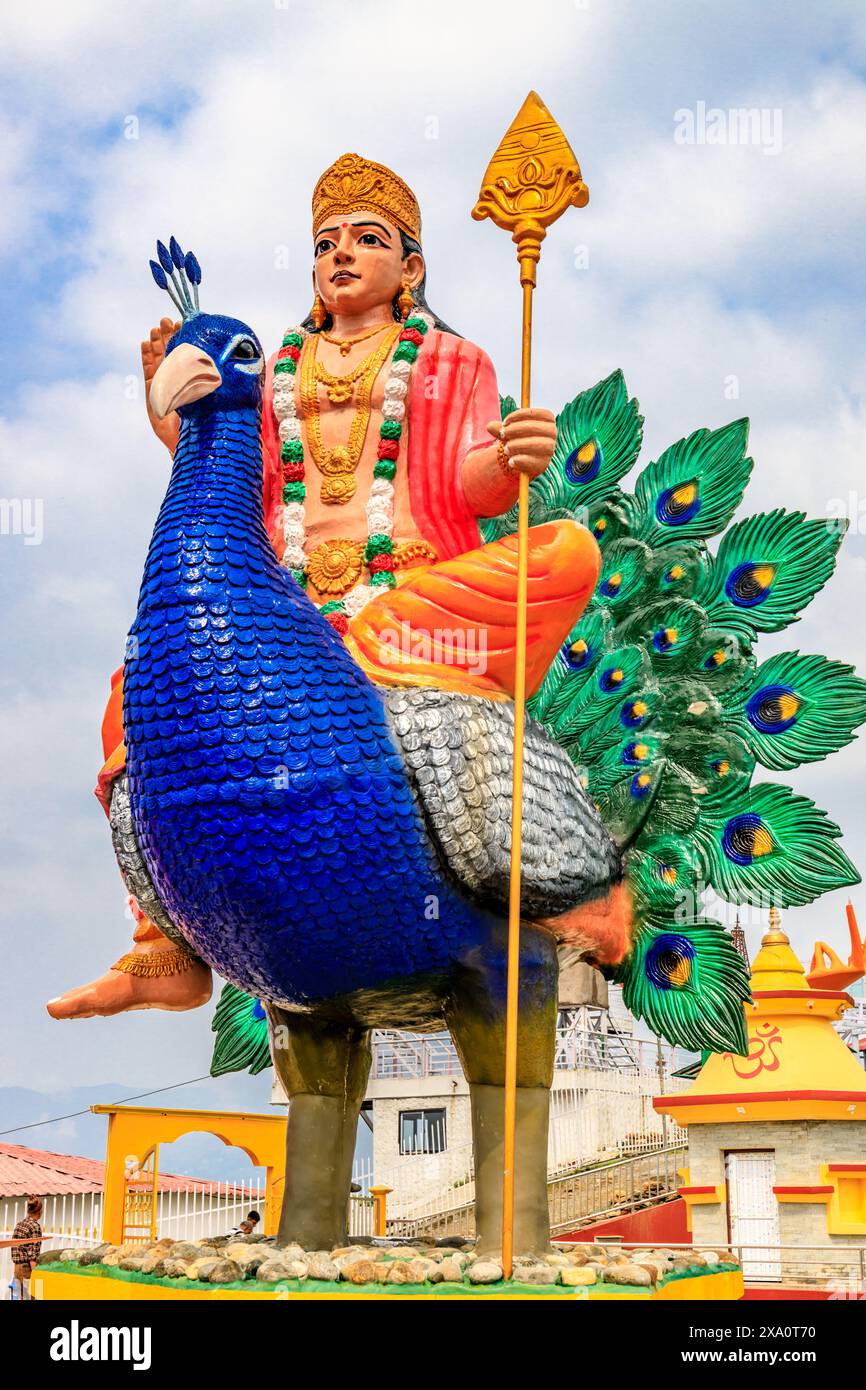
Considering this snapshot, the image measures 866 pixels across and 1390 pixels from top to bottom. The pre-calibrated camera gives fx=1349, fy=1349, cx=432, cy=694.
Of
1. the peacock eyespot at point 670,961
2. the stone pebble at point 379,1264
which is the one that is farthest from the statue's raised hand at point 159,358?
the stone pebble at point 379,1264

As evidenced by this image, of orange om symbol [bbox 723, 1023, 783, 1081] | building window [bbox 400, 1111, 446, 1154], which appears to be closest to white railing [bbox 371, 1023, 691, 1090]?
building window [bbox 400, 1111, 446, 1154]

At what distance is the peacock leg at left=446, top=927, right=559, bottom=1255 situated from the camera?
421 cm

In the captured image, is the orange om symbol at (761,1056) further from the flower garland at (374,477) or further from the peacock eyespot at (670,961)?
the flower garland at (374,477)

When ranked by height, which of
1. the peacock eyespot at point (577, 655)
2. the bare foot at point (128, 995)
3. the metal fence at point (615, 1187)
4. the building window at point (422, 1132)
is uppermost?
the peacock eyespot at point (577, 655)

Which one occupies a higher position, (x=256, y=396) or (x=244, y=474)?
(x=256, y=396)

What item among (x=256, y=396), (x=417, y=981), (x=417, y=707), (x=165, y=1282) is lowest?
(x=165, y=1282)

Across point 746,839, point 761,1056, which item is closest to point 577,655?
point 746,839

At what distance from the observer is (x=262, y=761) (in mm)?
3994

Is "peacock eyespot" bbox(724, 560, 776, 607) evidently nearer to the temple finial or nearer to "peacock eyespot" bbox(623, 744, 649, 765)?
"peacock eyespot" bbox(623, 744, 649, 765)

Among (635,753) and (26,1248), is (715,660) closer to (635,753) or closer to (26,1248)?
(635,753)

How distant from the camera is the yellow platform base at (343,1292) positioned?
146 inches
